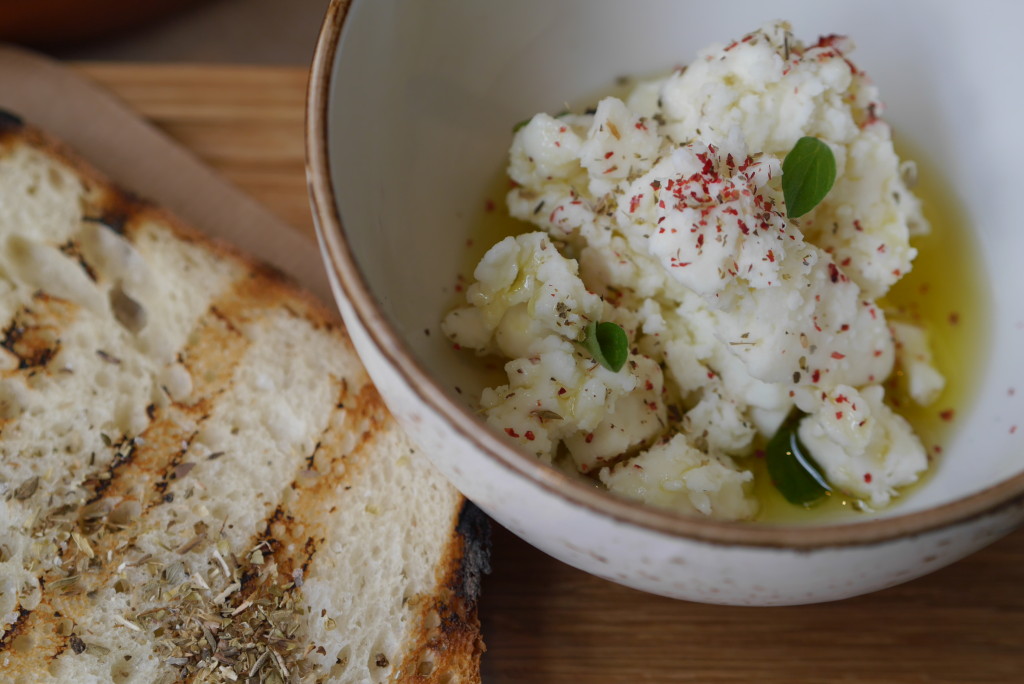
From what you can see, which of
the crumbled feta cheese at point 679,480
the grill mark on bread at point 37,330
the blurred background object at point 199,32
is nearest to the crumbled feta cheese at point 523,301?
the crumbled feta cheese at point 679,480

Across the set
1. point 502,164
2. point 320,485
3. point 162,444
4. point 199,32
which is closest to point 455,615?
point 320,485

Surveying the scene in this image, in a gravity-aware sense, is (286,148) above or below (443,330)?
below

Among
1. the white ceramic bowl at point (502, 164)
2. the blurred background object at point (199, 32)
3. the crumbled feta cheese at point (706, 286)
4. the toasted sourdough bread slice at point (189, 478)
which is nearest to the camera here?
the white ceramic bowl at point (502, 164)

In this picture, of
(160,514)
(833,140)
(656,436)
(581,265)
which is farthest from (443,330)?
(833,140)

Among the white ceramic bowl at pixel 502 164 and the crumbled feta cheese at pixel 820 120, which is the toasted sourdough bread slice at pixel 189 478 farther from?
the crumbled feta cheese at pixel 820 120

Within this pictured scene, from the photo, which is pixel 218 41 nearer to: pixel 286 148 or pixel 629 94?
pixel 286 148
